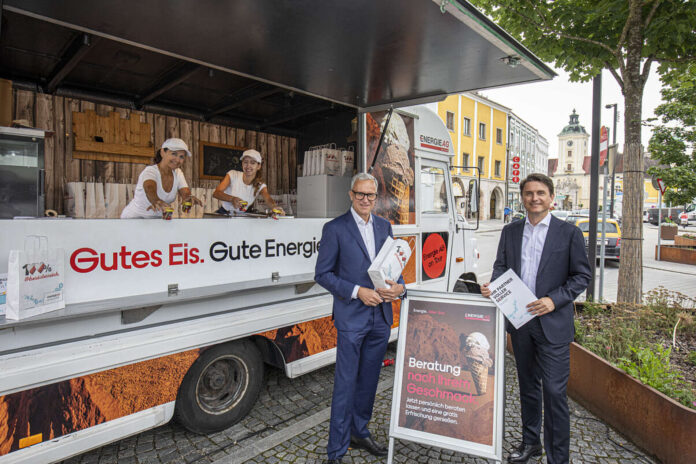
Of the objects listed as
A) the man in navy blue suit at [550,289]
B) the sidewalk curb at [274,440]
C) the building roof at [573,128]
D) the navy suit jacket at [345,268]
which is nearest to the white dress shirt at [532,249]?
the man in navy blue suit at [550,289]

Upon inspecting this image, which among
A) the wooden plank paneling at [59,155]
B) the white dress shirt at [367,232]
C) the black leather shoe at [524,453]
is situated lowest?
the black leather shoe at [524,453]

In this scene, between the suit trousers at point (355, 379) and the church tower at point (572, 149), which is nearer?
the suit trousers at point (355, 379)

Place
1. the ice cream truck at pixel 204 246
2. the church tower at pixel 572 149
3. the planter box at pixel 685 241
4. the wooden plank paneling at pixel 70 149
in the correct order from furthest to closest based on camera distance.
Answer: the church tower at pixel 572 149 < the planter box at pixel 685 241 < the wooden plank paneling at pixel 70 149 < the ice cream truck at pixel 204 246

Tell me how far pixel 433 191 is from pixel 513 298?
2.68 m

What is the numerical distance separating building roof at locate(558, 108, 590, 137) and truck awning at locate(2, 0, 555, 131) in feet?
327

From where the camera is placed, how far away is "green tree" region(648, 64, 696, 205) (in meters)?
11.6

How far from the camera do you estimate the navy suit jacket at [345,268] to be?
275cm

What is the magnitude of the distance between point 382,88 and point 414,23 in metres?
1.44

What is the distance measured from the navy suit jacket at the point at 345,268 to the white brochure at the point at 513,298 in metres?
0.76

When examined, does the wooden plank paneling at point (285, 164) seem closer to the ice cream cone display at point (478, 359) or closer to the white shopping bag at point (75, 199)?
the white shopping bag at point (75, 199)

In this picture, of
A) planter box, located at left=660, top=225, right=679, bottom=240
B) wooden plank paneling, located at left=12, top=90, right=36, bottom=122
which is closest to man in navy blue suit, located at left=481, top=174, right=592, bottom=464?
wooden plank paneling, located at left=12, top=90, right=36, bottom=122

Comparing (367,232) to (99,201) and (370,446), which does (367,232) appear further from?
(99,201)

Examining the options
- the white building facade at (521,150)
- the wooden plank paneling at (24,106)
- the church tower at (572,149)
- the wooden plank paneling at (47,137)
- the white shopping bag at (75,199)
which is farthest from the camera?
the church tower at (572,149)

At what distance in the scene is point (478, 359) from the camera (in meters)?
2.65
